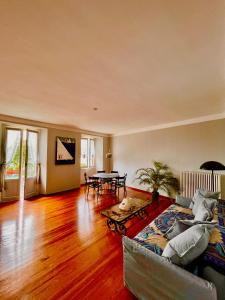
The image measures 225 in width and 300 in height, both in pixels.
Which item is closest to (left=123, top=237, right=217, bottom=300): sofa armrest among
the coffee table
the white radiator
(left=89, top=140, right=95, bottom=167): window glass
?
the coffee table

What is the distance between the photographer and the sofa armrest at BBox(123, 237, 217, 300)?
1.01m

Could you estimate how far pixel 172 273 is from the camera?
1118 millimetres

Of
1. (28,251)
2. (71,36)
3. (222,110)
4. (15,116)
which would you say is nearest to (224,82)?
(222,110)

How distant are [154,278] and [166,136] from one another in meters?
4.28

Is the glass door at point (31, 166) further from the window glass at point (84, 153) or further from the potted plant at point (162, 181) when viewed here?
the potted plant at point (162, 181)

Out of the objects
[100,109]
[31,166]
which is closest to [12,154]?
[31,166]

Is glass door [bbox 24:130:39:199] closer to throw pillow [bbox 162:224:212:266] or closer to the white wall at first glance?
the white wall

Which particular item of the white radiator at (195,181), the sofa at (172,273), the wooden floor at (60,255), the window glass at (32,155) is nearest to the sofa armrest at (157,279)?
the sofa at (172,273)

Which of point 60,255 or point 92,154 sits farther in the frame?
point 92,154

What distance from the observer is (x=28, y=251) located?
207 cm

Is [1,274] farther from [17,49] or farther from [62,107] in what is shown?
[62,107]

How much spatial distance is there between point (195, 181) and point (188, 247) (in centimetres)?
328

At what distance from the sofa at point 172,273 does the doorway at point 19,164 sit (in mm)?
4445

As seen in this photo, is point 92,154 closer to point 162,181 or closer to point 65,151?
point 65,151
